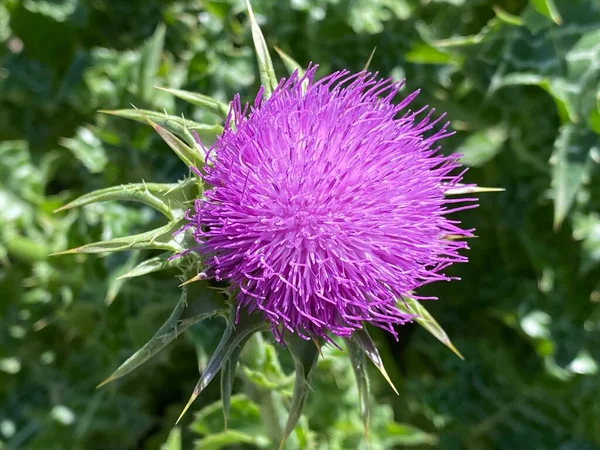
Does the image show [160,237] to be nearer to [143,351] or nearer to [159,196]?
[159,196]

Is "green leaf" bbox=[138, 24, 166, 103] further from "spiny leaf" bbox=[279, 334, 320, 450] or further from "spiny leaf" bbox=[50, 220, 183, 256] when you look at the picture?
"spiny leaf" bbox=[279, 334, 320, 450]

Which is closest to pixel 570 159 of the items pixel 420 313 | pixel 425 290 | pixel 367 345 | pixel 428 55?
pixel 428 55

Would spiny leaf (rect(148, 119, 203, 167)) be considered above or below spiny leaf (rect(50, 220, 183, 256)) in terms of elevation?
above

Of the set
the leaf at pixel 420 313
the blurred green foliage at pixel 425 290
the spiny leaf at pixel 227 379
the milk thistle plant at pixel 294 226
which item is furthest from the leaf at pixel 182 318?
the blurred green foliage at pixel 425 290

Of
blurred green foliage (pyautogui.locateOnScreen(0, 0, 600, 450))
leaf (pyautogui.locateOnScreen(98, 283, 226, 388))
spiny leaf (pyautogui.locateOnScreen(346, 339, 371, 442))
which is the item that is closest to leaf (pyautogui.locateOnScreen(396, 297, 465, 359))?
spiny leaf (pyautogui.locateOnScreen(346, 339, 371, 442))

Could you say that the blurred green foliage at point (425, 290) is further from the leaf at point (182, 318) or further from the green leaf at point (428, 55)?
the leaf at point (182, 318)

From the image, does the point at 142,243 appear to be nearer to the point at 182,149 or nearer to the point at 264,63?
the point at 182,149

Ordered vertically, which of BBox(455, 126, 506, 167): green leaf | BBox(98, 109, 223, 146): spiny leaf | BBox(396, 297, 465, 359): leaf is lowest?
BBox(396, 297, 465, 359): leaf
